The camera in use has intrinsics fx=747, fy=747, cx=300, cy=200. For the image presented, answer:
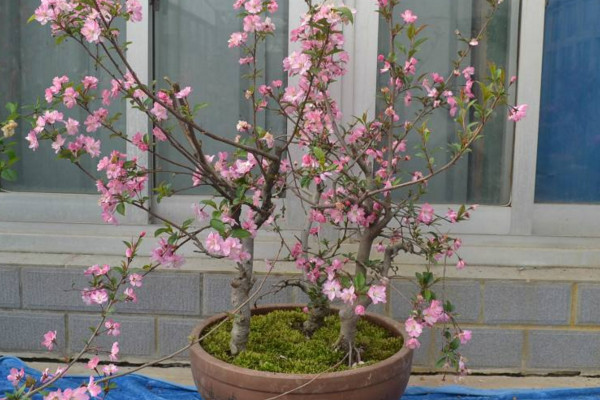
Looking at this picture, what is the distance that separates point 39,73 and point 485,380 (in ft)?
6.58

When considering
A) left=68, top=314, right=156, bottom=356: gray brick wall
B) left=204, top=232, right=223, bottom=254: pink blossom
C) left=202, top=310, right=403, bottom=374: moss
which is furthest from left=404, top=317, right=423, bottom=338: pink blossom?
left=68, top=314, right=156, bottom=356: gray brick wall

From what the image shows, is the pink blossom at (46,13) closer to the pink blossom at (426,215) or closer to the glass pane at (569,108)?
the pink blossom at (426,215)

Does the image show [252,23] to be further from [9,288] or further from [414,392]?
[9,288]

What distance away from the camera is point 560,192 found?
281 centimetres

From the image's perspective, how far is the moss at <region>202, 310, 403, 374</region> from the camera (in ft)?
6.18

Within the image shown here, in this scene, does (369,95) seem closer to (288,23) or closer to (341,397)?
(288,23)

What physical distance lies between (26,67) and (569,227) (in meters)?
2.14

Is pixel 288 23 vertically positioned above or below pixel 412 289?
above

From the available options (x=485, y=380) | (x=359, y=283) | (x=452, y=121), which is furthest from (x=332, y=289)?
(x=452, y=121)

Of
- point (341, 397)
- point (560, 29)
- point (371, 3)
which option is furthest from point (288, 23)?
point (341, 397)

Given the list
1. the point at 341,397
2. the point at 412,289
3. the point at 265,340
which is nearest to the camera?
the point at 341,397

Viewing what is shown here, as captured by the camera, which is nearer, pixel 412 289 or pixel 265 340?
pixel 265 340

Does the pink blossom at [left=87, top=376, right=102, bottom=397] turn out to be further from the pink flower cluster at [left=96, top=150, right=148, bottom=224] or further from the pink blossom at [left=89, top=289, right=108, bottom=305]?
the pink flower cluster at [left=96, top=150, right=148, bottom=224]

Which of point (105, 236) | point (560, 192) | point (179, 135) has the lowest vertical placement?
point (105, 236)
